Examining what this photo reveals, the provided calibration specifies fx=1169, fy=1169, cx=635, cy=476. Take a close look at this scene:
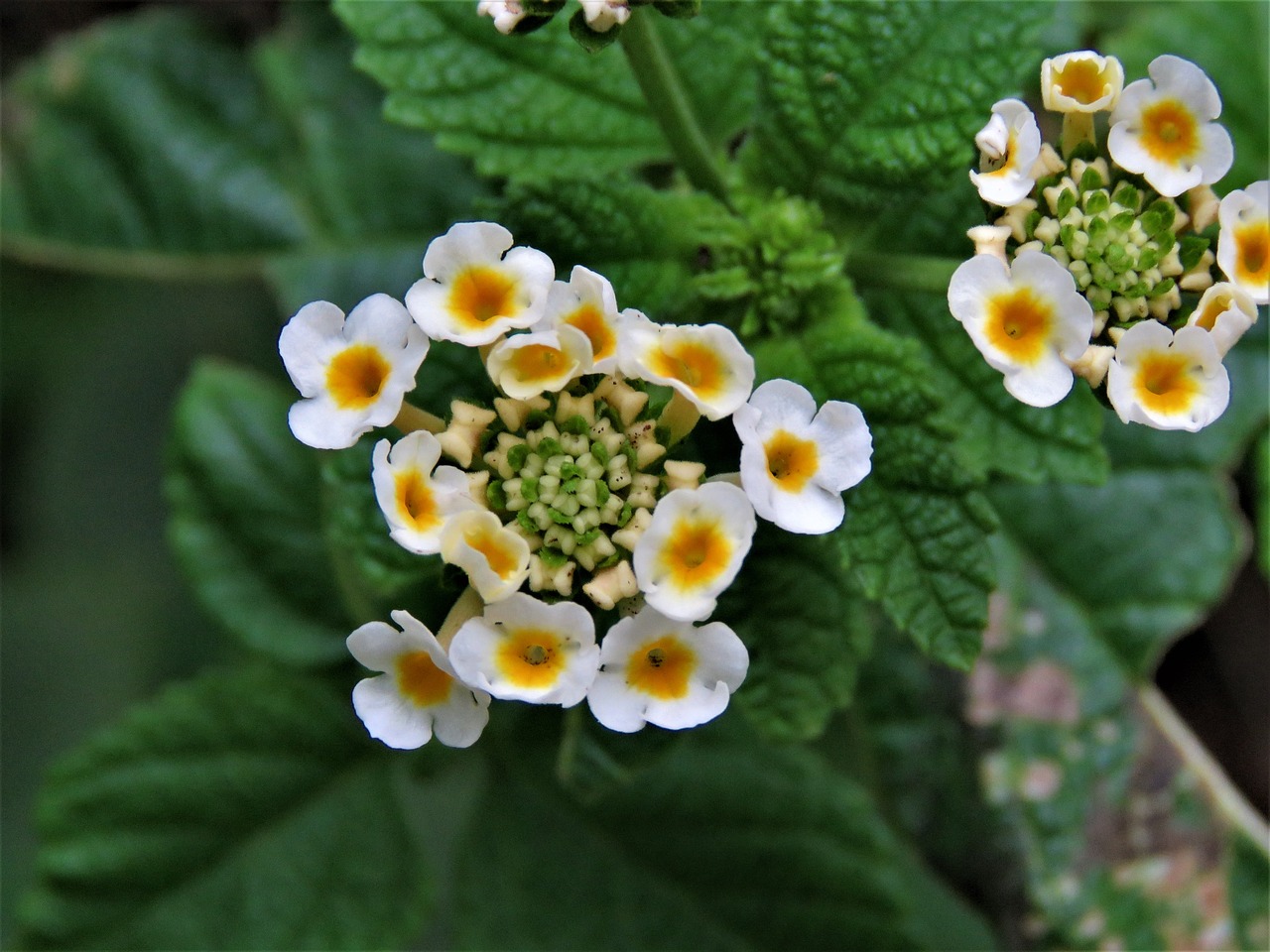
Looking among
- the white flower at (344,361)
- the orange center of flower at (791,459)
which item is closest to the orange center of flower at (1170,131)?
the orange center of flower at (791,459)

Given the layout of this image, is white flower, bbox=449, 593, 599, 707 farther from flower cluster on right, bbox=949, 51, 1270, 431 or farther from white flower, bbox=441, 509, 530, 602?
flower cluster on right, bbox=949, 51, 1270, 431

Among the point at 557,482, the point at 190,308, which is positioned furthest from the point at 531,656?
the point at 190,308

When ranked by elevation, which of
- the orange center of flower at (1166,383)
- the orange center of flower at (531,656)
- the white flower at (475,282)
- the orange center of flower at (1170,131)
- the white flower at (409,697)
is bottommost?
the white flower at (409,697)

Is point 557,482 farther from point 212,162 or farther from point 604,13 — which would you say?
point 212,162

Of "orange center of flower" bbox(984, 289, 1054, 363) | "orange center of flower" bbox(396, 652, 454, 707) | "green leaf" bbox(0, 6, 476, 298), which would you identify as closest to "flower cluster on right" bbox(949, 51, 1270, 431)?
"orange center of flower" bbox(984, 289, 1054, 363)

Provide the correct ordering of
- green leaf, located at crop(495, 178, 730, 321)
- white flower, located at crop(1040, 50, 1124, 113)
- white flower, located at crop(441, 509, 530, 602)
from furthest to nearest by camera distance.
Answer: green leaf, located at crop(495, 178, 730, 321)
white flower, located at crop(1040, 50, 1124, 113)
white flower, located at crop(441, 509, 530, 602)

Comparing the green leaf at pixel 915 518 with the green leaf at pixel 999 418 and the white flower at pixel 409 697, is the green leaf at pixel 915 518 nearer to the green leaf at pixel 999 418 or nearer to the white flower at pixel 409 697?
the green leaf at pixel 999 418
